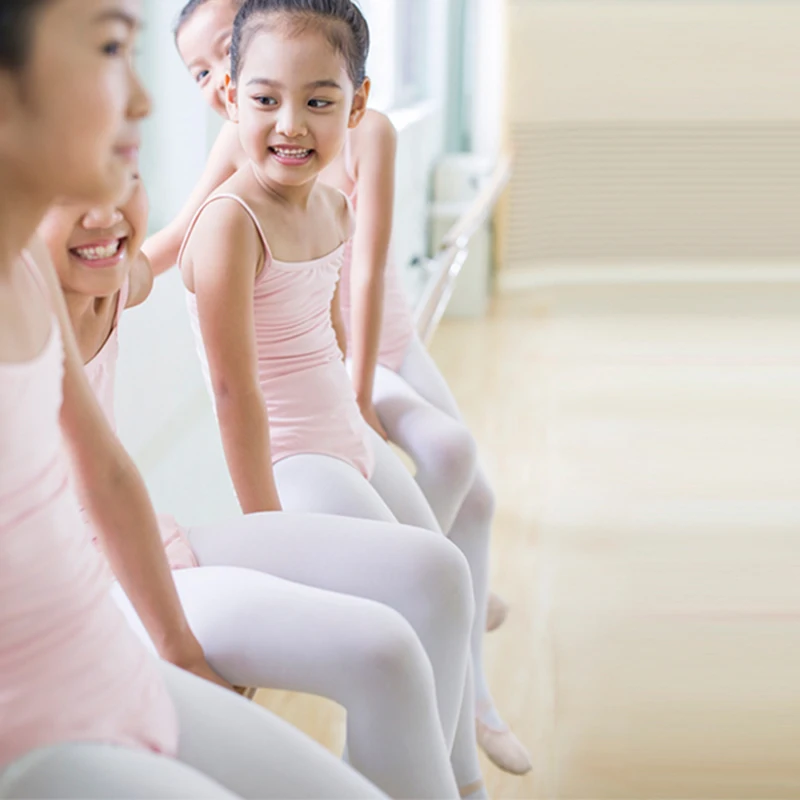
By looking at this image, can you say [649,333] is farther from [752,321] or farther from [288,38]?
[288,38]

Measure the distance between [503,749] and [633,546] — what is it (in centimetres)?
139

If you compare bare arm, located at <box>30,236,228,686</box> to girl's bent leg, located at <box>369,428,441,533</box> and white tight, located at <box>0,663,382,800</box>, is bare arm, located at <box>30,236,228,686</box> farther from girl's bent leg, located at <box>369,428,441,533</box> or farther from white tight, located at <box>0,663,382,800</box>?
girl's bent leg, located at <box>369,428,441,533</box>

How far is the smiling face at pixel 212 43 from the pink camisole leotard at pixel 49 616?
0.84 metres

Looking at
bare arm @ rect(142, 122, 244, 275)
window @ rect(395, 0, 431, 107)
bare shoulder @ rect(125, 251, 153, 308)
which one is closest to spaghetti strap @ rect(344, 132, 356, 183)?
bare arm @ rect(142, 122, 244, 275)

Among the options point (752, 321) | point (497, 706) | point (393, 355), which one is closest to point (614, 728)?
point (497, 706)

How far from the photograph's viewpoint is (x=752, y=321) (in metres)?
7.00

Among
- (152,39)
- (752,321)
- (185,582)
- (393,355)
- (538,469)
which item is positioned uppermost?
(152,39)

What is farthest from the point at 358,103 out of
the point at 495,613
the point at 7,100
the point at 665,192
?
the point at 665,192

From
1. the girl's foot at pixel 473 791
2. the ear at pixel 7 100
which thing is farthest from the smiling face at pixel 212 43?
the girl's foot at pixel 473 791

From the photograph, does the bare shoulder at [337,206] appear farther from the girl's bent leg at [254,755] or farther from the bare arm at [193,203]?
the girl's bent leg at [254,755]

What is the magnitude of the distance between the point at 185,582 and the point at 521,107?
739 centimetres

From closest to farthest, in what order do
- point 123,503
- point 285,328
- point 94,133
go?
1. point 94,133
2. point 123,503
3. point 285,328

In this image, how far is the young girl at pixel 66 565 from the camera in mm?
864

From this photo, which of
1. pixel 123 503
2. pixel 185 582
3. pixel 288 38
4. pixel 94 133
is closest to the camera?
pixel 94 133
